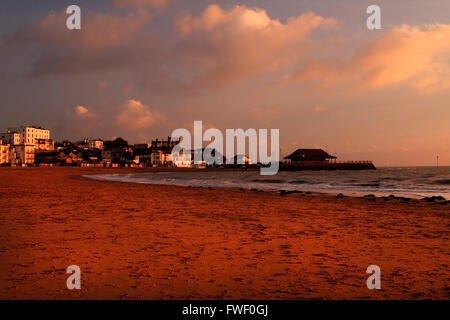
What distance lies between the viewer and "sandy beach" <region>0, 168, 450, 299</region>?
16.0 feet

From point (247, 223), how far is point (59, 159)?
463ft

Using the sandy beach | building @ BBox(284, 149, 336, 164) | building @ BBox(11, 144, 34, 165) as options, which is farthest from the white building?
the sandy beach

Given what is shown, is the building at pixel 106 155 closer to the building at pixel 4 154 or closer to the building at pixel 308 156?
the building at pixel 4 154

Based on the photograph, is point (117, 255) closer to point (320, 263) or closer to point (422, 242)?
point (320, 263)

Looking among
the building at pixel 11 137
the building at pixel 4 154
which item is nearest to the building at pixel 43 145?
the building at pixel 11 137

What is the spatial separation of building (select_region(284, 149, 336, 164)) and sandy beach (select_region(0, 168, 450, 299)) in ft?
451

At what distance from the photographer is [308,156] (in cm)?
14812

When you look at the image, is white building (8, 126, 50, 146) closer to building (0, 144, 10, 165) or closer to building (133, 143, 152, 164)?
building (0, 144, 10, 165)

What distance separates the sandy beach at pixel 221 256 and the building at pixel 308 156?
137356 mm

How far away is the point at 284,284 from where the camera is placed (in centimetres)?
512

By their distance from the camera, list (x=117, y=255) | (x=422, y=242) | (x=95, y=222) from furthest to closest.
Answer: (x=95, y=222) < (x=422, y=242) < (x=117, y=255)

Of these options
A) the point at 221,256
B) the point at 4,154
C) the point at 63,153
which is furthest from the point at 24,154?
the point at 221,256

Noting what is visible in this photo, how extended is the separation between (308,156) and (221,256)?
479 ft
